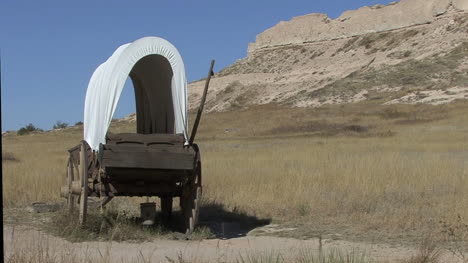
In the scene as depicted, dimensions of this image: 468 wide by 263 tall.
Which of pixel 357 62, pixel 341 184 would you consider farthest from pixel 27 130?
pixel 341 184

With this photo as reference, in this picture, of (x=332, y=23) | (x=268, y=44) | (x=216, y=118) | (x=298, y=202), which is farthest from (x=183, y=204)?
(x=268, y=44)

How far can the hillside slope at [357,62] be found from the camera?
50.8 metres

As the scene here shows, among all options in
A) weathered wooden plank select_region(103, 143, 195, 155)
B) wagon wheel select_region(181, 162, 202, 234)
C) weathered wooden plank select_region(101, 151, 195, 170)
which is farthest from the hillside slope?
weathered wooden plank select_region(101, 151, 195, 170)

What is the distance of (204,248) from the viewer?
8.66 m

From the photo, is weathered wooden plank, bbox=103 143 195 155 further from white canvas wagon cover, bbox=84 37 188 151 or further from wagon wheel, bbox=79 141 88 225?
wagon wheel, bbox=79 141 88 225

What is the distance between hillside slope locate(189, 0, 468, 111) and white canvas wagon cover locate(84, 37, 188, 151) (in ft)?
112

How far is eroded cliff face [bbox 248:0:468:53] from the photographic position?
241ft

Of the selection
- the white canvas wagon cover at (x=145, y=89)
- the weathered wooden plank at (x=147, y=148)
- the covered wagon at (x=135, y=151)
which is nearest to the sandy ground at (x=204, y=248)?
the covered wagon at (x=135, y=151)

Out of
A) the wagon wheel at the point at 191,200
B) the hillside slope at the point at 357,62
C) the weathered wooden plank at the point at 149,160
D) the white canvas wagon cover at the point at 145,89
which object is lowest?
the wagon wheel at the point at 191,200

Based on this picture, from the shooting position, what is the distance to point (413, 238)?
30.0ft

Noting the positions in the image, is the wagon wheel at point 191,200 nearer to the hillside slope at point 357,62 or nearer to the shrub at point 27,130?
the hillside slope at point 357,62

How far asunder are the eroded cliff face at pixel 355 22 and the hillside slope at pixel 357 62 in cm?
13

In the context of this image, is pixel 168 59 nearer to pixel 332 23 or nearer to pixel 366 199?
pixel 366 199

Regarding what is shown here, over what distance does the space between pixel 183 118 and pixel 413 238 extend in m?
3.75
